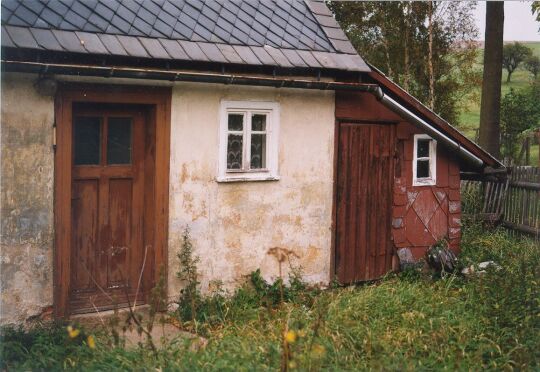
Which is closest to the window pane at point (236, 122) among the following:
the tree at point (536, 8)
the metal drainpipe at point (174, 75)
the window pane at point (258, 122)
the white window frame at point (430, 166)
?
the window pane at point (258, 122)

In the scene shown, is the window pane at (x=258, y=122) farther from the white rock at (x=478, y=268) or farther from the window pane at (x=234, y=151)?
the white rock at (x=478, y=268)

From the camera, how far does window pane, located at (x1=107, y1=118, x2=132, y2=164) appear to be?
26.3 feet

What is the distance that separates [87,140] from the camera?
7.82 m

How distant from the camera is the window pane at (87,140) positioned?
7746 millimetres

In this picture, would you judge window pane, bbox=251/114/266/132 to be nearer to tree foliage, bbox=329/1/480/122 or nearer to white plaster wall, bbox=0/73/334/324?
white plaster wall, bbox=0/73/334/324

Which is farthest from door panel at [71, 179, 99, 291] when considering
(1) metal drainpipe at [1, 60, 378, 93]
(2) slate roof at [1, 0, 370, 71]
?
(2) slate roof at [1, 0, 370, 71]

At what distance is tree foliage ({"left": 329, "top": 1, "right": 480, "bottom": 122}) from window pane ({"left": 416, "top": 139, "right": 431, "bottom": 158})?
39.9 ft

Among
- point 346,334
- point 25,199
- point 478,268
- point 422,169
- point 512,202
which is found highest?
point 422,169

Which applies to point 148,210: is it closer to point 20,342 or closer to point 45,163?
point 45,163

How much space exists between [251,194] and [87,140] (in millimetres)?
2073

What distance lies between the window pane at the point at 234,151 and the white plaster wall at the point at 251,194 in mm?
236

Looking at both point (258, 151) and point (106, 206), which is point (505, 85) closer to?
point (258, 151)

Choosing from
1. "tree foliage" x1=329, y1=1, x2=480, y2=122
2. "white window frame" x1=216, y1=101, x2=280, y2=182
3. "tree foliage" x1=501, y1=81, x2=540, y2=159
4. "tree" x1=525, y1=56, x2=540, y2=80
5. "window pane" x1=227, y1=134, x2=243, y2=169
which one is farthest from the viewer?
"tree" x1=525, y1=56, x2=540, y2=80

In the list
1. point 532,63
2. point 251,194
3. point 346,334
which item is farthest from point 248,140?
point 532,63
